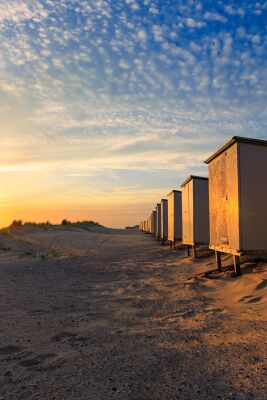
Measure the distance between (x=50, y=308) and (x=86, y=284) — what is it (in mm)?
2860

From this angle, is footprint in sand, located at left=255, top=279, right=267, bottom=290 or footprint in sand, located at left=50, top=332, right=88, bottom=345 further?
footprint in sand, located at left=255, top=279, right=267, bottom=290

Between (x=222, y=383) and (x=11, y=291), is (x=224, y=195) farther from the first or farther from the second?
(x=222, y=383)

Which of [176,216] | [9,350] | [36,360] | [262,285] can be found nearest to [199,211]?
[176,216]

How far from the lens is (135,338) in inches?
200

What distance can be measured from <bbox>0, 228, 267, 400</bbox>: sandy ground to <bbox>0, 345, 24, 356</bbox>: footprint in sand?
25mm

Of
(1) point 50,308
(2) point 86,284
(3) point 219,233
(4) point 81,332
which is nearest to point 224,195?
(3) point 219,233

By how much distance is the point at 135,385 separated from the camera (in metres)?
3.54

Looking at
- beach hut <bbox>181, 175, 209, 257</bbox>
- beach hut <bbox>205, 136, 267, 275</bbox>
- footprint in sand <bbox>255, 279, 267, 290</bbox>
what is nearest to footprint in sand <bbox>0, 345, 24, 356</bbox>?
footprint in sand <bbox>255, 279, 267, 290</bbox>

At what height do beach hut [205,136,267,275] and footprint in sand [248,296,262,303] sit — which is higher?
beach hut [205,136,267,275]

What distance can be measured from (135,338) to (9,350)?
1.58m

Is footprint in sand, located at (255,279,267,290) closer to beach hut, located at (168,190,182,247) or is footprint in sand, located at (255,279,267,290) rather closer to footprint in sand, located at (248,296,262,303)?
footprint in sand, located at (248,296,262,303)

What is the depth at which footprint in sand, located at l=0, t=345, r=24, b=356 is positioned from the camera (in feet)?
15.0

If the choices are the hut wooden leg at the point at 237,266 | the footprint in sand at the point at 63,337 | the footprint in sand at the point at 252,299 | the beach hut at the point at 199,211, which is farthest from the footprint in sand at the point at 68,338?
the beach hut at the point at 199,211

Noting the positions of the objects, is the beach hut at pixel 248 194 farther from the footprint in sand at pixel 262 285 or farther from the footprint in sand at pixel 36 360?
the footprint in sand at pixel 36 360
